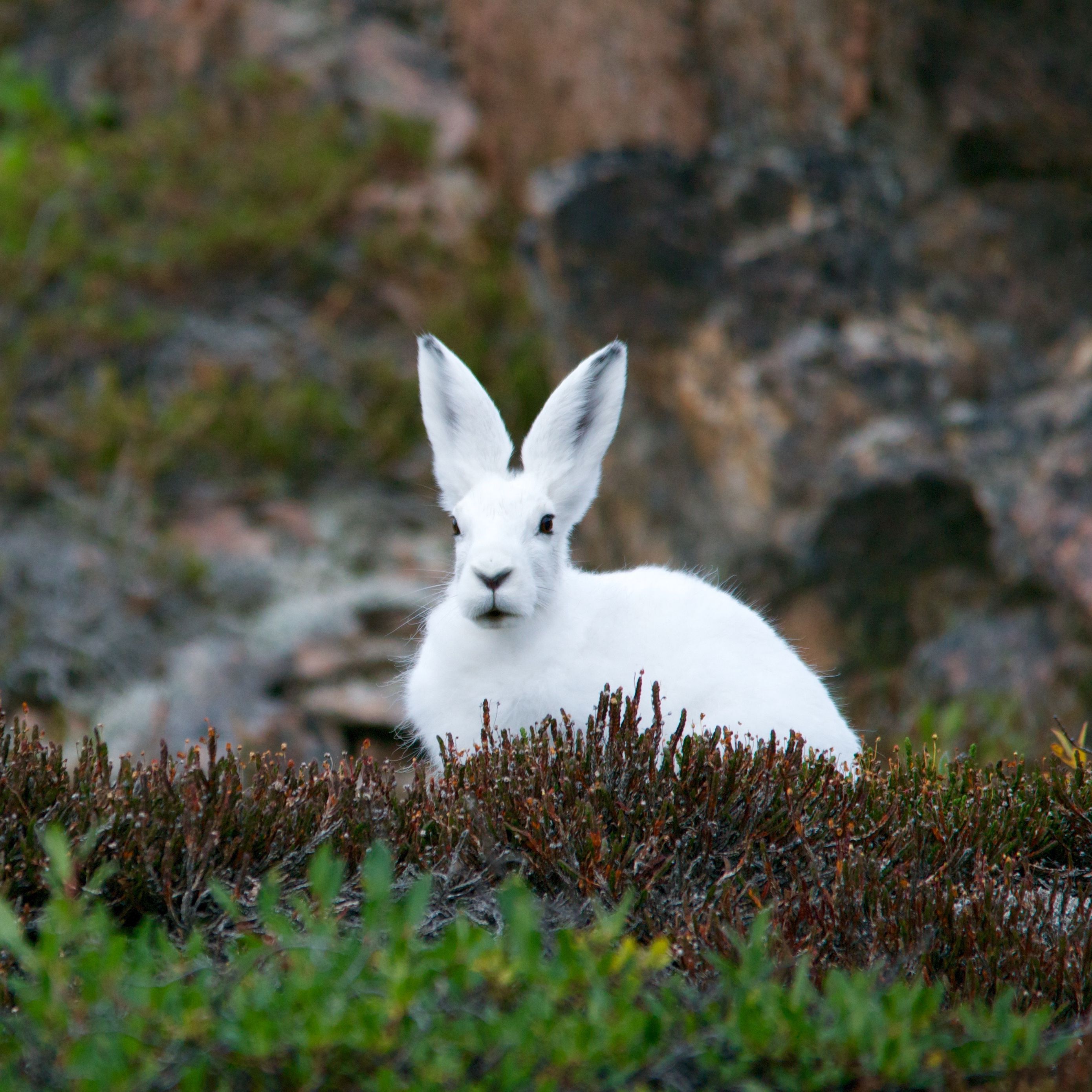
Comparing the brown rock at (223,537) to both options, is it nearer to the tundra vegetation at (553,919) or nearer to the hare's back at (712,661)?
the tundra vegetation at (553,919)

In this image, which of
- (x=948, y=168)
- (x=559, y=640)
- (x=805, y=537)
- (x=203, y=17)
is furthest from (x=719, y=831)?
(x=203, y=17)

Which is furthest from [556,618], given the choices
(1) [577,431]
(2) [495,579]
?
(1) [577,431]

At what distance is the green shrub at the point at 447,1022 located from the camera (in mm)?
2283

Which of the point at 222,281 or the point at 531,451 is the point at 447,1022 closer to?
the point at 531,451

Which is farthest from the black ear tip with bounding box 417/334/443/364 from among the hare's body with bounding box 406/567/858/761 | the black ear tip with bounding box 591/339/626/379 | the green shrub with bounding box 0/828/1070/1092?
the green shrub with bounding box 0/828/1070/1092

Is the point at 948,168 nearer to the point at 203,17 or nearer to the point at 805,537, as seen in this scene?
the point at 805,537

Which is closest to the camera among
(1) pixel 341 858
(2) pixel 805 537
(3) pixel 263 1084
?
(3) pixel 263 1084

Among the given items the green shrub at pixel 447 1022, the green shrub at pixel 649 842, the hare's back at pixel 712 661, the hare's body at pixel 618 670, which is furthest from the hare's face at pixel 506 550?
the green shrub at pixel 447 1022

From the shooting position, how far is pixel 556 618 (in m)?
4.38

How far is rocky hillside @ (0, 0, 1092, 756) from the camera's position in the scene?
24.9 ft

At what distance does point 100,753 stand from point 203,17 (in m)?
9.74

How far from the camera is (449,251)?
34.6ft

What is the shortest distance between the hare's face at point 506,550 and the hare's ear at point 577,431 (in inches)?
3.3

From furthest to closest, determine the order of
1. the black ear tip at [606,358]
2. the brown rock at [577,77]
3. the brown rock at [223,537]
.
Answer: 1. the brown rock at [223,537]
2. the brown rock at [577,77]
3. the black ear tip at [606,358]
